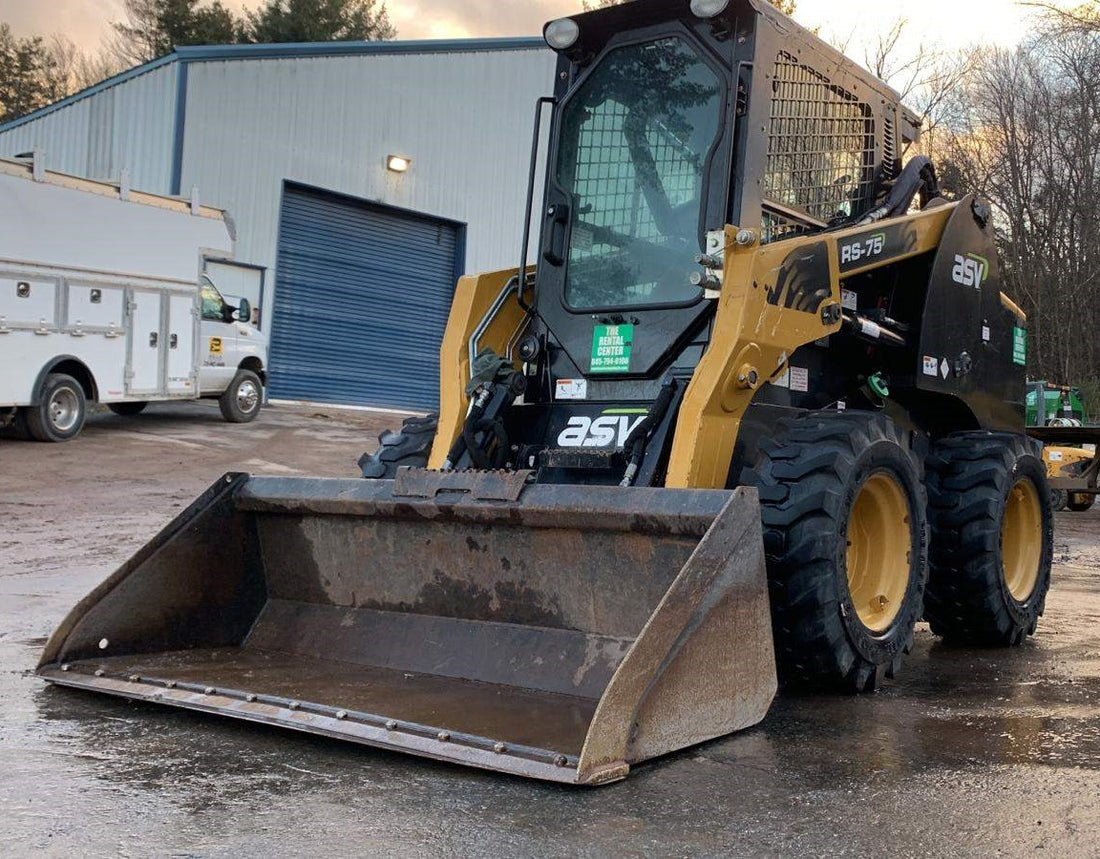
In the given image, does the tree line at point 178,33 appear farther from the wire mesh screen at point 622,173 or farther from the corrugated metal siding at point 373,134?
the wire mesh screen at point 622,173

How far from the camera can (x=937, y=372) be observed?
6.62 meters

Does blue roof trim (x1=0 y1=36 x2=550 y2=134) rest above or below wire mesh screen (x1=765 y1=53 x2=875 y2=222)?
above

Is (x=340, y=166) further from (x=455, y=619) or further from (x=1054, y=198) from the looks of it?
(x=1054, y=198)

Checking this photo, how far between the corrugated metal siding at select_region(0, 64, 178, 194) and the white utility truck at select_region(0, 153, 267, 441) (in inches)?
155

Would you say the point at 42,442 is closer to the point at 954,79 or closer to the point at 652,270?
the point at 652,270

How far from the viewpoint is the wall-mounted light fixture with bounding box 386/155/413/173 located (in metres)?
22.8

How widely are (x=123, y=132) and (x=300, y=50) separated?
327 centimetres

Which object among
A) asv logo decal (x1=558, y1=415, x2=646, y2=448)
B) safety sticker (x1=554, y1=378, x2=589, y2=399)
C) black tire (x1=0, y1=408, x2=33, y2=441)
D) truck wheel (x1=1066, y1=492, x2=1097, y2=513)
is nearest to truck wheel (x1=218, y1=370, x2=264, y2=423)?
black tire (x1=0, y1=408, x2=33, y2=441)

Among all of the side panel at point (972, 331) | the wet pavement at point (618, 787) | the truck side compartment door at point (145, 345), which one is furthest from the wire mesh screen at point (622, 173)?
the truck side compartment door at point (145, 345)

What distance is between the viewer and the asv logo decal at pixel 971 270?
667 cm

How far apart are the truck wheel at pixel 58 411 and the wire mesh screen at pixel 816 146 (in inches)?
456

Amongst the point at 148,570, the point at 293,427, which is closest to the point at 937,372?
the point at 148,570

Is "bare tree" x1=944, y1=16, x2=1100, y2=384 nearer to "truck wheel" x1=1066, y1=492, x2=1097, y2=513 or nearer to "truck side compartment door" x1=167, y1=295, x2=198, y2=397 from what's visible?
"truck wheel" x1=1066, y1=492, x2=1097, y2=513

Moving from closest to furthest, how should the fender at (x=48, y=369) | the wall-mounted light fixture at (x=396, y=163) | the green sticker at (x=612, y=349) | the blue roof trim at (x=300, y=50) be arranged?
the green sticker at (x=612, y=349), the fender at (x=48, y=369), the blue roof trim at (x=300, y=50), the wall-mounted light fixture at (x=396, y=163)
